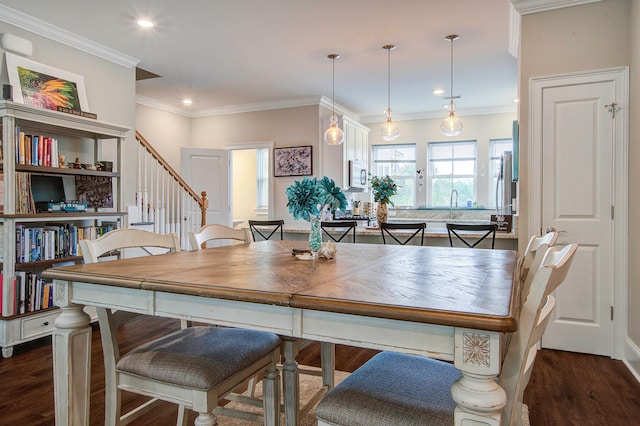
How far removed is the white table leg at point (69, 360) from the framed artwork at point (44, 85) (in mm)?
2681

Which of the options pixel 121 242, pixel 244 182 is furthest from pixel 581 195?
pixel 244 182

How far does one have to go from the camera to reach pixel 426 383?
1227 millimetres

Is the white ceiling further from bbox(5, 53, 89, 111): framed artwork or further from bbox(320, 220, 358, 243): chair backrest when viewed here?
bbox(320, 220, 358, 243): chair backrest

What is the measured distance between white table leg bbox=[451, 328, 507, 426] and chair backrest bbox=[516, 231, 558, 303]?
51cm

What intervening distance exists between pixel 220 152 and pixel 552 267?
596 cm

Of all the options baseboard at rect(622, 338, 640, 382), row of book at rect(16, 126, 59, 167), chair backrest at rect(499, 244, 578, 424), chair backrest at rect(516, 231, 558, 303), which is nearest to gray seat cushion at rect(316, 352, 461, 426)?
chair backrest at rect(499, 244, 578, 424)

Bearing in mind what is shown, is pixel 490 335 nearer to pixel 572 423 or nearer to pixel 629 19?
pixel 572 423

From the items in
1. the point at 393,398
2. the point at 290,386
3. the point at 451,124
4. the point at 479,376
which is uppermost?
the point at 451,124

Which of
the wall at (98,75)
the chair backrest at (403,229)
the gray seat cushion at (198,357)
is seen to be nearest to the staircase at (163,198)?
the wall at (98,75)

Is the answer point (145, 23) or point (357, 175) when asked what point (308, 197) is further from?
point (357, 175)

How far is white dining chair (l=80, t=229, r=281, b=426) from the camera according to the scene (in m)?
1.30

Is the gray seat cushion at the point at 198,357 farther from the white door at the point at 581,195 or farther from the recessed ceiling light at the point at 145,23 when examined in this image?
the recessed ceiling light at the point at 145,23

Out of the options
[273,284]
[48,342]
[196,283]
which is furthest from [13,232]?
[273,284]

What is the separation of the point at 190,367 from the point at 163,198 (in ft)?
13.6
